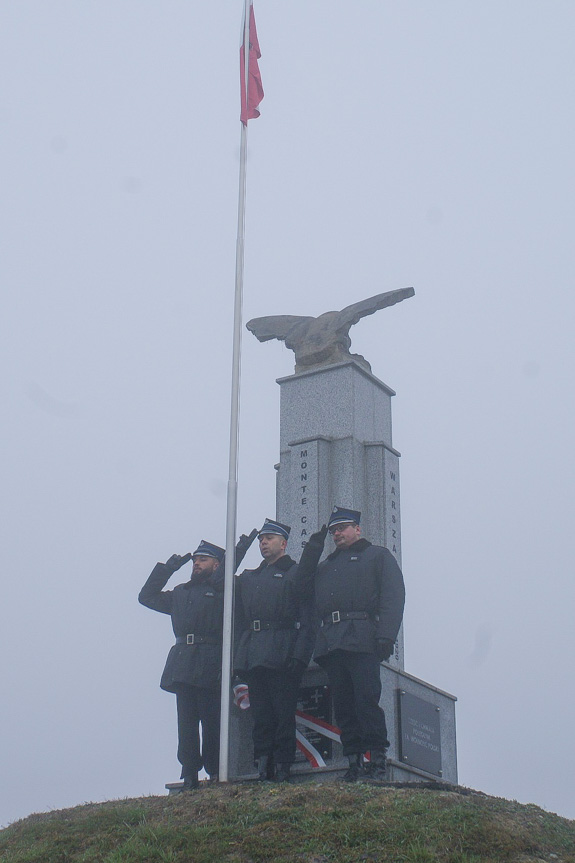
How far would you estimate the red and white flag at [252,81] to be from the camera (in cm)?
1117

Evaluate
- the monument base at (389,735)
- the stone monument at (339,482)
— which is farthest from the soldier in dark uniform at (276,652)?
the stone monument at (339,482)

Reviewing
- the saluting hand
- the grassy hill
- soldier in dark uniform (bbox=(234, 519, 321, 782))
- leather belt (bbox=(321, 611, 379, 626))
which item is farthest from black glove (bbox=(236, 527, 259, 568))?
the grassy hill

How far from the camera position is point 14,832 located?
24.2 ft

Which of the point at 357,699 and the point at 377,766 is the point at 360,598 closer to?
the point at 357,699

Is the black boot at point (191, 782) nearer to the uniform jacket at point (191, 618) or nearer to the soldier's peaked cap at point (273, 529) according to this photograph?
the uniform jacket at point (191, 618)

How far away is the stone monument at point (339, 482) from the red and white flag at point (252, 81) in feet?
7.23

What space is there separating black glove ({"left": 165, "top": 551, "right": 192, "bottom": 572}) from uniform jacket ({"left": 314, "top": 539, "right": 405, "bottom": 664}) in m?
1.60

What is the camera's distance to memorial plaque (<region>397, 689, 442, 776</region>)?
8.55 metres

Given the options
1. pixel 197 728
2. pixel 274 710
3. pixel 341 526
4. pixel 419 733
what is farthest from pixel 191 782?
pixel 341 526

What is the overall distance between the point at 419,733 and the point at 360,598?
1841mm

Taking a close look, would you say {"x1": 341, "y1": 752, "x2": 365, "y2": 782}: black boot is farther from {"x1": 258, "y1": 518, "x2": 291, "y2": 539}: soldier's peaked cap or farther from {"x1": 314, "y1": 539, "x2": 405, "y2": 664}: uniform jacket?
{"x1": 258, "y1": 518, "x2": 291, "y2": 539}: soldier's peaked cap

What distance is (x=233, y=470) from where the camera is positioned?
938 cm

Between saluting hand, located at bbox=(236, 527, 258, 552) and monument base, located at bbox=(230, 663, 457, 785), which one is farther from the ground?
saluting hand, located at bbox=(236, 527, 258, 552)

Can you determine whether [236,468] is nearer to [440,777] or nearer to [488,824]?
[440,777]
